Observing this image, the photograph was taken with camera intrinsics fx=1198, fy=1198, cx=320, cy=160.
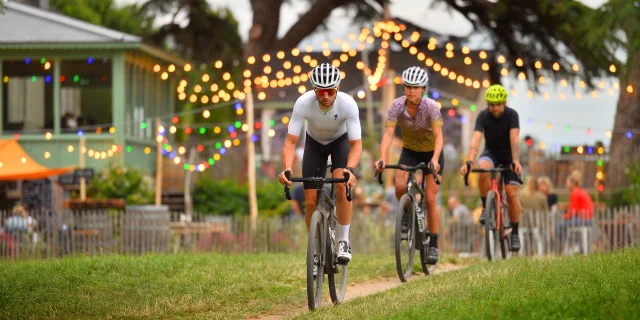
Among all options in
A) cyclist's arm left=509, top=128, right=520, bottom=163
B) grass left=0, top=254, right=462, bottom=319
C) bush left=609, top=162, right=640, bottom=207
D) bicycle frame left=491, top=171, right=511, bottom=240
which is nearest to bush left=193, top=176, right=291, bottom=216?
bush left=609, top=162, right=640, bottom=207

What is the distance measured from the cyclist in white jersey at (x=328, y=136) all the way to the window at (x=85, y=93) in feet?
59.9

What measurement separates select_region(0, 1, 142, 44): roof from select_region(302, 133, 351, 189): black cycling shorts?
17447 mm

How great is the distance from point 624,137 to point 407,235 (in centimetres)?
1793

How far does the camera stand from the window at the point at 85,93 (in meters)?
28.4

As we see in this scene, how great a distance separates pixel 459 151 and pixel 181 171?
966 cm

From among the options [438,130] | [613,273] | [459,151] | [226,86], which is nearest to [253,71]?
[226,86]

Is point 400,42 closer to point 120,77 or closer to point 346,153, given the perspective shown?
point 120,77

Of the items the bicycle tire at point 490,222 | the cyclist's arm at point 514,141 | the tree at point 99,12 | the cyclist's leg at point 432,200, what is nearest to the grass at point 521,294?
the cyclist's leg at point 432,200

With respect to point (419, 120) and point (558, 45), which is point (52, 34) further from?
point (419, 120)

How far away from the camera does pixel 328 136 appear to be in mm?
10648

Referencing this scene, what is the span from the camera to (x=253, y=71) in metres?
30.1

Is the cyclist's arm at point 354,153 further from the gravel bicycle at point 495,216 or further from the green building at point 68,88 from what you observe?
the green building at point 68,88

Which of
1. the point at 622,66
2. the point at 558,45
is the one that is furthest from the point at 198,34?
the point at 622,66

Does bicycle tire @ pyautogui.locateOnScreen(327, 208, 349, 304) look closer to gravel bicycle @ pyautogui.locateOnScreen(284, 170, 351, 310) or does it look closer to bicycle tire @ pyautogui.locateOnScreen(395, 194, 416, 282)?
gravel bicycle @ pyautogui.locateOnScreen(284, 170, 351, 310)
